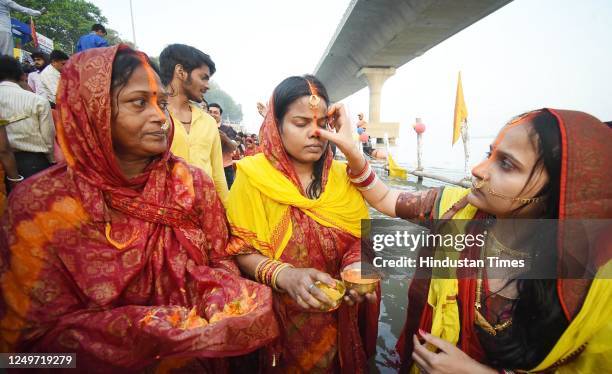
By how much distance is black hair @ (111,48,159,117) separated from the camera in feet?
4.70

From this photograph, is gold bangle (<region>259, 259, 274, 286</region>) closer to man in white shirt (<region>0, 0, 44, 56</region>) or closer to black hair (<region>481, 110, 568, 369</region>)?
black hair (<region>481, 110, 568, 369</region>)

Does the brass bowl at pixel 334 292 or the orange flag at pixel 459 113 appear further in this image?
the orange flag at pixel 459 113

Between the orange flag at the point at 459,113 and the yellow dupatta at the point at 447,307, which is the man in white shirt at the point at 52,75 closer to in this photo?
the yellow dupatta at the point at 447,307

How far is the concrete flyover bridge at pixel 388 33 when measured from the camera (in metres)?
14.6

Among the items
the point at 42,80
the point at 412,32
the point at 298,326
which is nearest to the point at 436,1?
the point at 412,32

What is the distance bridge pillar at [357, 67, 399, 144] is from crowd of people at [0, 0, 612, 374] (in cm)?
2247

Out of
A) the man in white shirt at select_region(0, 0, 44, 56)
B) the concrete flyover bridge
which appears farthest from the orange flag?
the man in white shirt at select_region(0, 0, 44, 56)

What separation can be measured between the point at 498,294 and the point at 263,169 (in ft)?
4.96

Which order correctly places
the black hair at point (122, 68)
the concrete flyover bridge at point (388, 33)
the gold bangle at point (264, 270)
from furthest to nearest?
1. the concrete flyover bridge at point (388, 33)
2. the gold bangle at point (264, 270)
3. the black hair at point (122, 68)

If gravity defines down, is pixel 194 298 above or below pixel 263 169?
below

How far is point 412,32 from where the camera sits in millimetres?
17203

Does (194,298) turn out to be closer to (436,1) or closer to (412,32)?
(436,1)

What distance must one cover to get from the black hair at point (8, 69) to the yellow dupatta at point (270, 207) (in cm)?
332

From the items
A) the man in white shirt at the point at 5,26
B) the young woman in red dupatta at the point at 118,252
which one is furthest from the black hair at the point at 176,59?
the man in white shirt at the point at 5,26
